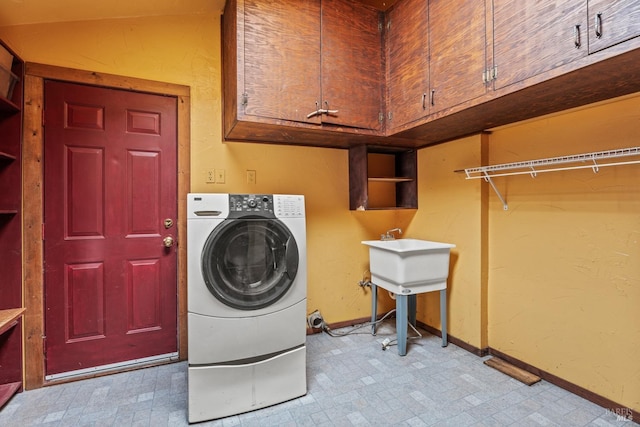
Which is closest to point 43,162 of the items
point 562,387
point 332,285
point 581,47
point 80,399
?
point 80,399

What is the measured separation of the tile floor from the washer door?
0.62m

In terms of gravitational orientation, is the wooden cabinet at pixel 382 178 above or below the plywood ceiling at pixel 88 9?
below

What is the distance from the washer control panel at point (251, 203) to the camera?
1618mm

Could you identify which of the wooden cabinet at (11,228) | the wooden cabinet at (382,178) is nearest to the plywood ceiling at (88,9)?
the wooden cabinet at (11,228)

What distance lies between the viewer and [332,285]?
266 centimetres

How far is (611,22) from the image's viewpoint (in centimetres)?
110

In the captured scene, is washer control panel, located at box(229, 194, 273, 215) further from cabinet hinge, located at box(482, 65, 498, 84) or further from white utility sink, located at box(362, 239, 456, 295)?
cabinet hinge, located at box(482, 65, 498, 84)

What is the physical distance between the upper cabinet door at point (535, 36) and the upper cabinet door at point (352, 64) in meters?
0.77

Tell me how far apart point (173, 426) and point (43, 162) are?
1656 millimetres

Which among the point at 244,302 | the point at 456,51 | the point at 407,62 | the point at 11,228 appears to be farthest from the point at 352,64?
the point at 11,228

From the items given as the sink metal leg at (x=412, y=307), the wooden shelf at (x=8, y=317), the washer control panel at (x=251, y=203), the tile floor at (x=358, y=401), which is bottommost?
the tile floor at (x=358, y=401)

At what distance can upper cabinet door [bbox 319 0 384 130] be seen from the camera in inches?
76.0

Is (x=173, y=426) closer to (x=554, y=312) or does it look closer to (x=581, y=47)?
(x=554, y=312)

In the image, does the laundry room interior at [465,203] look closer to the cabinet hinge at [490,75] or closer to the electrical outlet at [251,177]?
the electrical outlet at [251,177]
